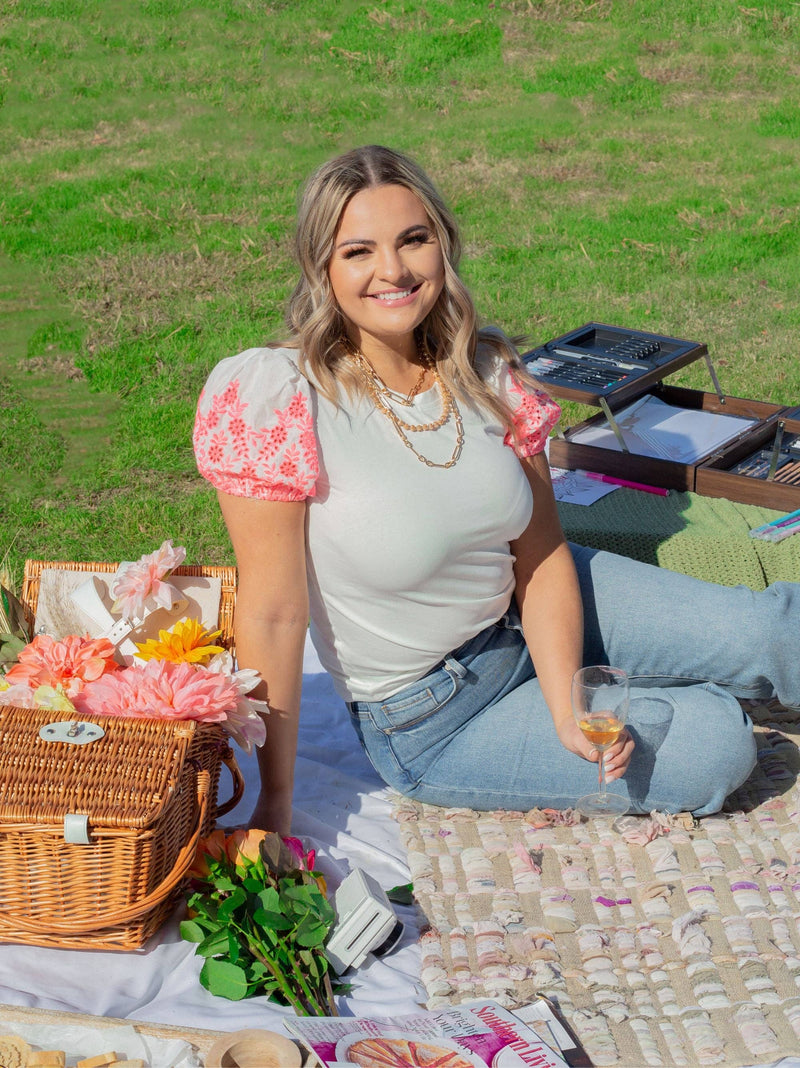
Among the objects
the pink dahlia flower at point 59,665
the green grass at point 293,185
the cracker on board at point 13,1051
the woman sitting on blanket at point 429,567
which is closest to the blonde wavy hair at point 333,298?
the woman sitting on blanket at point 429,567

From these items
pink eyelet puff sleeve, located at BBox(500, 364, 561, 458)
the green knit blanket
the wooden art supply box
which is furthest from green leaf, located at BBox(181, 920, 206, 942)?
the wooden art supply box

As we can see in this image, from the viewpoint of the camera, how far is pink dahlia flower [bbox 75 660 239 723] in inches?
92.1

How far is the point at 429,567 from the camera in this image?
2.46m

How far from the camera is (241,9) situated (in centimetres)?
1052

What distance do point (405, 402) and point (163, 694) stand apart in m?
0.77

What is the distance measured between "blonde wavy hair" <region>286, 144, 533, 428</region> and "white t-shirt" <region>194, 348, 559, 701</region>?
0.15 ft

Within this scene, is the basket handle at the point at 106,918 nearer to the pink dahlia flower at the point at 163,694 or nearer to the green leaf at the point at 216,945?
the green leaf at the point at 216,945

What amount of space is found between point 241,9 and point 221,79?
116 cm

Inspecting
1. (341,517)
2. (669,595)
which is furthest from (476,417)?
(669,595)

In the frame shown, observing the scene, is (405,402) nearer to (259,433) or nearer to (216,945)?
(259,433)

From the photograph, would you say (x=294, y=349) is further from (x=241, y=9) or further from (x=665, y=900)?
(x=241, y=9)

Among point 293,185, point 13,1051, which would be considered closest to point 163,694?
point 13,1051

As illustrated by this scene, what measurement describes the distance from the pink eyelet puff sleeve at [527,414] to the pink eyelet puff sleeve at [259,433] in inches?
19.1

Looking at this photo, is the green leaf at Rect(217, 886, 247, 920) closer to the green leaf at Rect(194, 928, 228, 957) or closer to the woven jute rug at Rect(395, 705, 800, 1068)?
the green leaf at Rect(194, 928, 228, 957)
